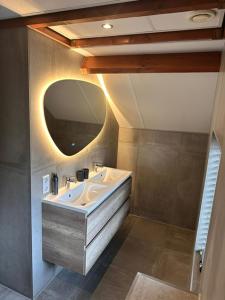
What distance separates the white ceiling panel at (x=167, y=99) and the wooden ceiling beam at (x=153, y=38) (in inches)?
27.1

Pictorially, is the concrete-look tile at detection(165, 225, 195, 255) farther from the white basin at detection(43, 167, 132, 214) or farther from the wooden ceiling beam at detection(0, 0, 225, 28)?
the wooden ceiling beam at detection(0, 0, 225, 28)

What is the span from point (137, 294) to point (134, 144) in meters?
2.61

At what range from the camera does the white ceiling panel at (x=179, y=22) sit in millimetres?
1422

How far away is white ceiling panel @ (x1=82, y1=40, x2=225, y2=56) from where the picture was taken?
1.88 meters

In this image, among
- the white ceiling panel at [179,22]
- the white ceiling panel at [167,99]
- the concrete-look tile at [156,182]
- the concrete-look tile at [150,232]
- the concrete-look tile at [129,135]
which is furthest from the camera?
the concrete-look tile at [129,135]

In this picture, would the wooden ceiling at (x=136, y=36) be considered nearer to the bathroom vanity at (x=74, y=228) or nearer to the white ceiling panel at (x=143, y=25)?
the white ceiling panel at (x=143, y=25)

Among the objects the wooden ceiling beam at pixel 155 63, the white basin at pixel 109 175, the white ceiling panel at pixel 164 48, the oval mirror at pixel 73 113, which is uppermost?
the white ceiling panel at pixel 164 48

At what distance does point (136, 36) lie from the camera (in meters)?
1.82

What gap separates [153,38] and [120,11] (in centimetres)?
54

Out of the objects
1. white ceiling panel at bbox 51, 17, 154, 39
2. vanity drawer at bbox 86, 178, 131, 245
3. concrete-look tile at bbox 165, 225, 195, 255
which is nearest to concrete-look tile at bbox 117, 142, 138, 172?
vanity drawer at bbox 86, 178, 131, 245

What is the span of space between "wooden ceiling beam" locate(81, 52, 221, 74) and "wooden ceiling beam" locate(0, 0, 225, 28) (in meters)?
0.88

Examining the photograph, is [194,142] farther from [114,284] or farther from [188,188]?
[114,284]

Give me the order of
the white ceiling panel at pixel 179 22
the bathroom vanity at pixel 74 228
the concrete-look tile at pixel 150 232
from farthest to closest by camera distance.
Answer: the concrete-look tile at pixel 150 232 → the bathroom vanity at pixel 74 228 → the white ceiling panel at pixel 179 22

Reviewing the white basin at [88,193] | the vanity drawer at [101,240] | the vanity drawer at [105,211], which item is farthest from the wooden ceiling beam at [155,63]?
the vanity drawer at [101,240]
